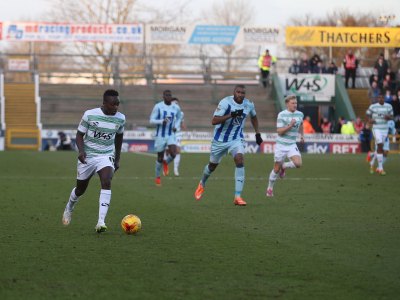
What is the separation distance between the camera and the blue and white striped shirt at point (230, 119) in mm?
15844

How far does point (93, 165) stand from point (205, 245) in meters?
2.21

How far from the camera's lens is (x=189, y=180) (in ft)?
74.5

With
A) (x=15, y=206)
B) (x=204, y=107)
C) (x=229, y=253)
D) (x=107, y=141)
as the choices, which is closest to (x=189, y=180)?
(x=15, y=206)

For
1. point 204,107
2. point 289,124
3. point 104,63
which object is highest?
point 104,63

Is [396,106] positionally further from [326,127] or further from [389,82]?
[326,127]

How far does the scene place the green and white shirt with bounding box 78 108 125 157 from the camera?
464 inches

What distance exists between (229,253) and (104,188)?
2.52 m

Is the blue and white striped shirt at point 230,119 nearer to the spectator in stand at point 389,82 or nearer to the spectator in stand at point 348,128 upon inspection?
the spectator in stand at point 348,128

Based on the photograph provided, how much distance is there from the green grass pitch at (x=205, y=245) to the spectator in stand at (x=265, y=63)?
2740cm

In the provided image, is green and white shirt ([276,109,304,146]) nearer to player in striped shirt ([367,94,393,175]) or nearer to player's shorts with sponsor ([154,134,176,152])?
player's shorts with sponsor ([154,134,176,152])

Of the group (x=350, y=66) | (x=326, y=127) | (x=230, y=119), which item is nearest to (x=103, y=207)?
(x=230, y=119)

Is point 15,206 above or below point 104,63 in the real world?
below

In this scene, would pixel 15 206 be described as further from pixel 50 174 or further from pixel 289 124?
pixel 50 174

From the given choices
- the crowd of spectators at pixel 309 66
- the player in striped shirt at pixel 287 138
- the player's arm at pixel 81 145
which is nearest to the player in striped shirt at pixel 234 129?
the player in striped shirt at pixel 287 138
